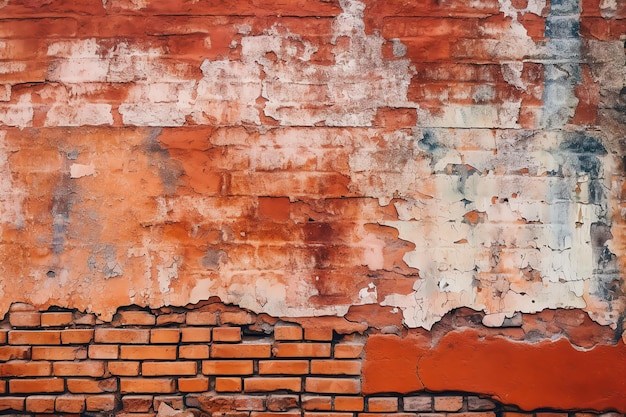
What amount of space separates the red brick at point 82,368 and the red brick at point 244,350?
0.48 metres

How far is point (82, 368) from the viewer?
246 cm

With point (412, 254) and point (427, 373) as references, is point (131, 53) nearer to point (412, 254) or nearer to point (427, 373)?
point (412, 254)

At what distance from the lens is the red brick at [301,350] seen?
2.46 meters

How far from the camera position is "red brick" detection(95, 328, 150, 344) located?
97.0 inches

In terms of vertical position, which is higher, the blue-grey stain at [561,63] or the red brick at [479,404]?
the blue-grey stain at [561,63]

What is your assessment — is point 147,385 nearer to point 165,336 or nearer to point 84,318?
point 165,336

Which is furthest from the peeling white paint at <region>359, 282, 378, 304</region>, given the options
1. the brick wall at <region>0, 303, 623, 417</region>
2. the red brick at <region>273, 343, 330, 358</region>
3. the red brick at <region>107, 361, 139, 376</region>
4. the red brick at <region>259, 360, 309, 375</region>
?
the red brick at <region>107, 361, 139, 376</region>

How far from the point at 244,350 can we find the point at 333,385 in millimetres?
402

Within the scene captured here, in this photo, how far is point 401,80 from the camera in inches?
97.2

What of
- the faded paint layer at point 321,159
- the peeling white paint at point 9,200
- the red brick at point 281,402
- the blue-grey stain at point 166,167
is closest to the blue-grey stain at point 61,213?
the faded paint layer at point 321,159

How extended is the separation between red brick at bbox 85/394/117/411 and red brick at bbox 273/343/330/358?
71cm

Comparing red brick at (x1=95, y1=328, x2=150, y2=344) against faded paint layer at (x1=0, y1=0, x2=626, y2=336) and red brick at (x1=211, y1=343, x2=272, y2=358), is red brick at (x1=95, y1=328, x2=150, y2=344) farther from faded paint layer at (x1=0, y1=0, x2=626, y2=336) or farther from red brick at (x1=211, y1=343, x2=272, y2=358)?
red brick at (x1=211, y1=343, x2=272, y2=358)

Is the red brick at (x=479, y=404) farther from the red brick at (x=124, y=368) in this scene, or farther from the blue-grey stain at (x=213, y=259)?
the red brick at (x=124, y=368)

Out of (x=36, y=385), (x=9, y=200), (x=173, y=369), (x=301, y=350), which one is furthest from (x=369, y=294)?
(x=9, y=200)
